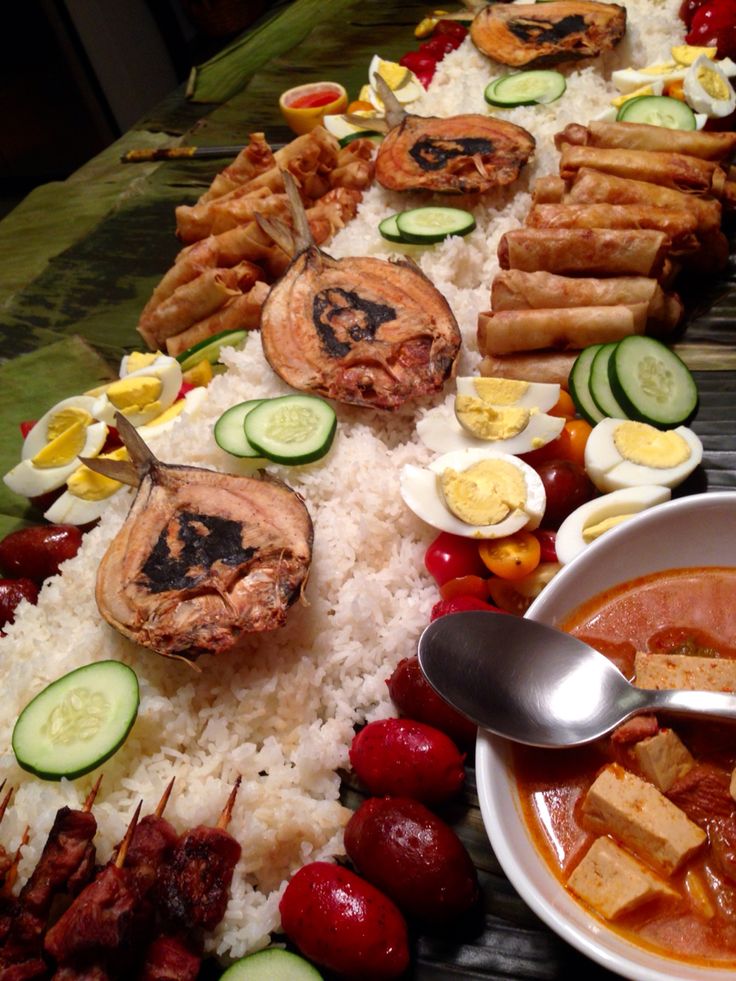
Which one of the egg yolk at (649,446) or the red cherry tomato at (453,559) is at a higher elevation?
the egg yolk at (649,446)

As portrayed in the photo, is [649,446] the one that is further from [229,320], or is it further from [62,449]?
[62,449]

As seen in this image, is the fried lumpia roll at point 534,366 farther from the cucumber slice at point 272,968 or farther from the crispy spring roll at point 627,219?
the cucumber slice at point 272,968

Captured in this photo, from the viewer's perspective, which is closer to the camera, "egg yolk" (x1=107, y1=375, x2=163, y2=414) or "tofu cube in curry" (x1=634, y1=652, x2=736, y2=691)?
"tofu cube in curry" (x1=634, y1=652, x2=736, y2=691)

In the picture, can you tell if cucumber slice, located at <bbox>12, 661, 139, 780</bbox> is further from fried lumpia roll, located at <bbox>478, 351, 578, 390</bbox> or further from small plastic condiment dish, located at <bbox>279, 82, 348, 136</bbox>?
small plastic condiment dish, located at <bbox>279, 82, 348, 136</bbox>

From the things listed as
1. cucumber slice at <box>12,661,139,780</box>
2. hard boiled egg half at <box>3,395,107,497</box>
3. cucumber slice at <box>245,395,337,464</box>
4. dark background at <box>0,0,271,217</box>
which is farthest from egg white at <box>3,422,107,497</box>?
dark background at <box>0,0,271,217</box>

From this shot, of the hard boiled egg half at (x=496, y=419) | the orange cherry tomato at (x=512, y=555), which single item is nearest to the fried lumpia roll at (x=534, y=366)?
the hard boiled egg half at (x=496, y=419)
